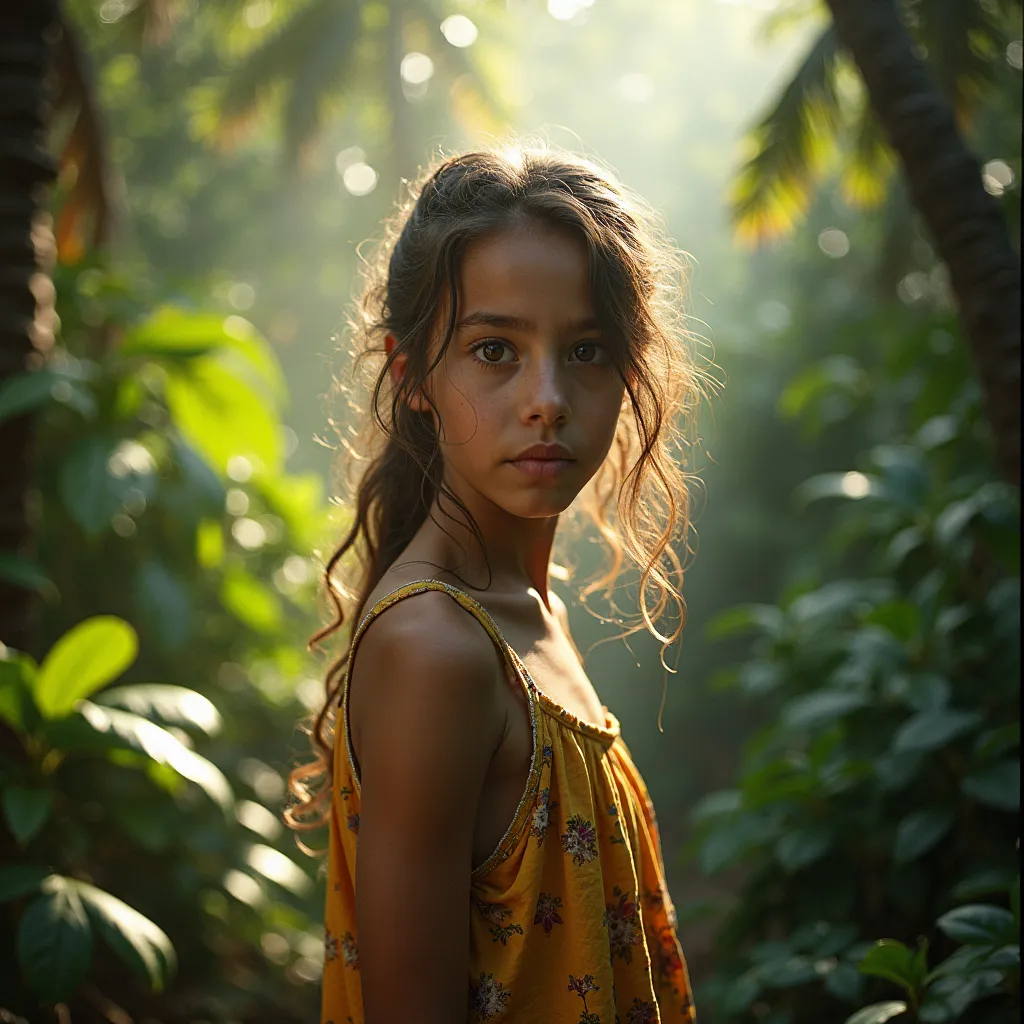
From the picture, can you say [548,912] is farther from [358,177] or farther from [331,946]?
[358,177]

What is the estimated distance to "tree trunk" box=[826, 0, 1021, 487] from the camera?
2400 millimetres

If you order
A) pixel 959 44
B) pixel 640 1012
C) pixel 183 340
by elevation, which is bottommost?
pixel 640 1012

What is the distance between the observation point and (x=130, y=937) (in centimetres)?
192

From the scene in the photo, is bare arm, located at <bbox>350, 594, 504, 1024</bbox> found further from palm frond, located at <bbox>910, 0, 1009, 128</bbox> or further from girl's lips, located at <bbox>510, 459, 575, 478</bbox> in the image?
palm frond, located at <bbox>910, 0, 1009, 128</bbox>

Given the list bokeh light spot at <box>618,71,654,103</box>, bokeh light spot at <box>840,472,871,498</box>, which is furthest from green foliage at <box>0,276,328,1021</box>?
bokeh light spot at <box>618,71,654,103</box>

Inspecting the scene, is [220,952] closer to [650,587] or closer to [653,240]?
[650,587]

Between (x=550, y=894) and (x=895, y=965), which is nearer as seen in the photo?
(x=550, y=894)

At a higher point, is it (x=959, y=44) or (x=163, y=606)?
(x=959, y=44)

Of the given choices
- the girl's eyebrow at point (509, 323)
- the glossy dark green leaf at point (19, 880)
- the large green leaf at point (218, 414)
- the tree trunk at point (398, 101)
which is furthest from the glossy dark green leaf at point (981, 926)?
the tree trunk at point (398, 101)

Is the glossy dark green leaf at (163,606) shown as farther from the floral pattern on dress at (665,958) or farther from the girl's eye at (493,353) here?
the girl's eye at (493,353)

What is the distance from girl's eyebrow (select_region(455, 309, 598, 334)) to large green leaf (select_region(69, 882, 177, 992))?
4.40 feet

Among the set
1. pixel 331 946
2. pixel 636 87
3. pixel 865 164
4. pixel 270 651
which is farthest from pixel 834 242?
pixel 636 87

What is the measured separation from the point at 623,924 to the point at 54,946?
1.06 m

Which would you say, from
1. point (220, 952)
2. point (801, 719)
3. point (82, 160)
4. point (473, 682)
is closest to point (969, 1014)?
point (801, 719)
